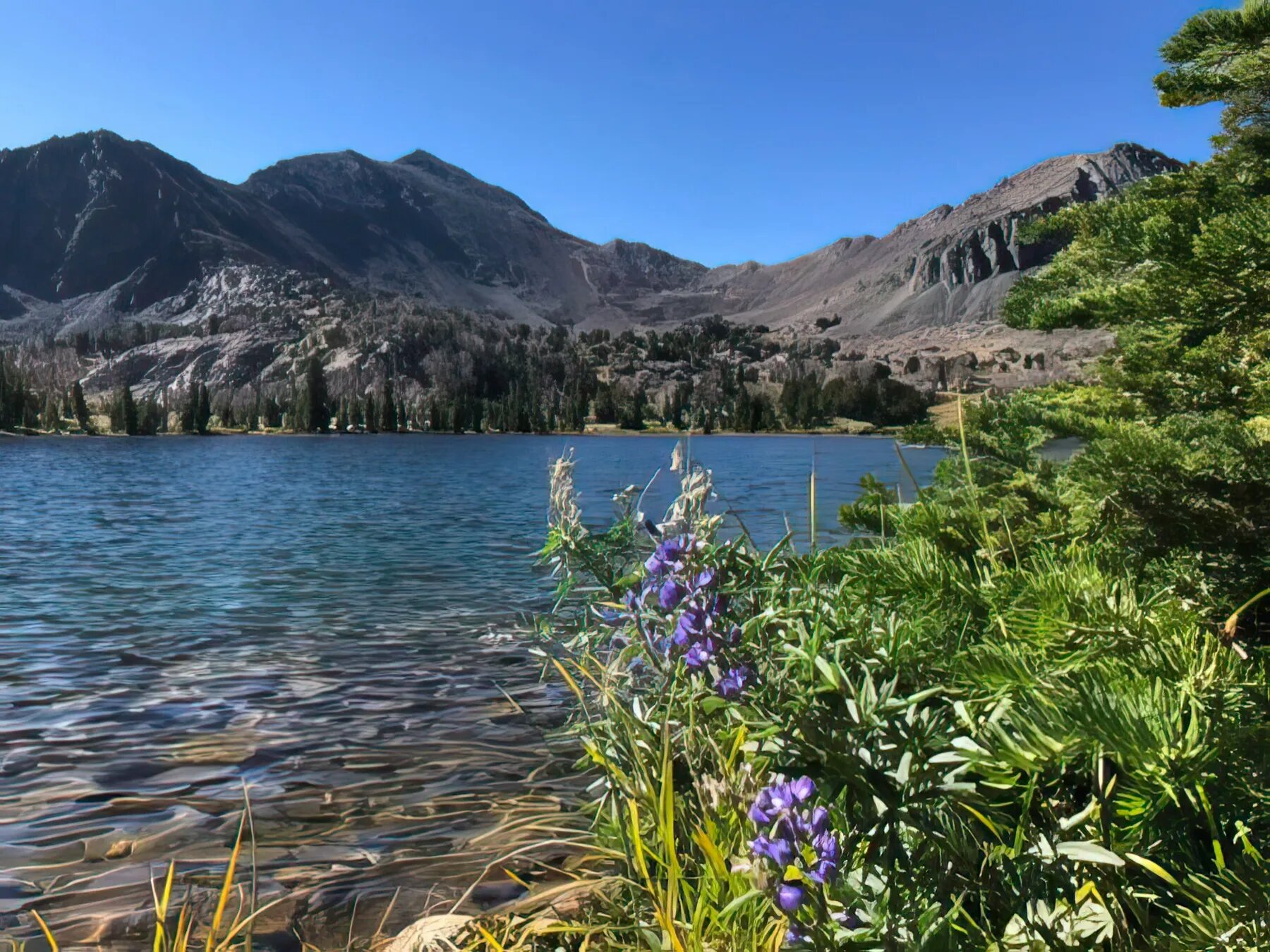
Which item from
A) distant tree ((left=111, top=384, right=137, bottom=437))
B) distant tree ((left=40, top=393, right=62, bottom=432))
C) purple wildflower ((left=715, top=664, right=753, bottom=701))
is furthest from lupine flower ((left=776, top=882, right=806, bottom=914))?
distant tree ((left=111, top=384, right=137, bottom=437))

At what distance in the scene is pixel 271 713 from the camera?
8.96m

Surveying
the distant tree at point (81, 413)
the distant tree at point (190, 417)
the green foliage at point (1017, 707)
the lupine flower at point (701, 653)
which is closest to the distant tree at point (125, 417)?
the distant tree at point (81, 413)

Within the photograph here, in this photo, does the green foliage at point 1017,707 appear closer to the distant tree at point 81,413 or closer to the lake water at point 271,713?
the lake water at point 271,713

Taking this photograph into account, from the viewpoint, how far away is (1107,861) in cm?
178

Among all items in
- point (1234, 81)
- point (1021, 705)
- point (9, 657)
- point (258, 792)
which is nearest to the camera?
point (1021, 705)

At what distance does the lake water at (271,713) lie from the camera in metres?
5.51

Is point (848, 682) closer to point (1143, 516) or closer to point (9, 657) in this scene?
point (1143, 516)

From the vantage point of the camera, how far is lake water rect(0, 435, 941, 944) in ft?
18.1

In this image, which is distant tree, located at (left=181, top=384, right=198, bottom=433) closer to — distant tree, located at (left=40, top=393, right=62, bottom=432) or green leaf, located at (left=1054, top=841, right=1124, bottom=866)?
distant tree, located at (left=40, top=393, right=62, bottom=432)

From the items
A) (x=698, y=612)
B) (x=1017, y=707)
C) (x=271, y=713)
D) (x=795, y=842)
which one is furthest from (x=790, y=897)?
(x=271, y=713)

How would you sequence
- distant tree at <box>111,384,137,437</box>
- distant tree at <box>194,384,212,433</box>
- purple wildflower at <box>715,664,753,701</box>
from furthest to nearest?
distant tree at <box>194,384,212,433</box> < distant tree at <box>111,384,137,437</box> < purple wildflower at <box>715,664,753,701</box>

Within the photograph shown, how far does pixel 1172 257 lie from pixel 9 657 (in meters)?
12.8

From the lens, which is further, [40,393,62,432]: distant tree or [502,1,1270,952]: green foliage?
[40,393,62,432]: distant tree

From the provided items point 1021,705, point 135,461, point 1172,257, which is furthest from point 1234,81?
point 135,461
